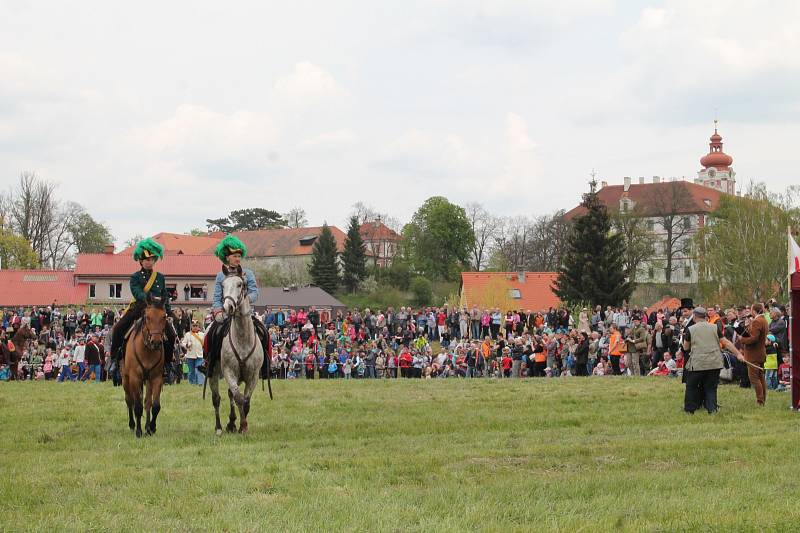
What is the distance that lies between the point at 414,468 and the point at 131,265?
85.7 meters

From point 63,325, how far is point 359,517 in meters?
43.4

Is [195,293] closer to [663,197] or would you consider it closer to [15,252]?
[15,252]

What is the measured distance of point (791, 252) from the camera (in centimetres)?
1653

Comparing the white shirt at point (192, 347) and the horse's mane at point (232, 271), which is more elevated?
the horse's mane at point (232, 271)

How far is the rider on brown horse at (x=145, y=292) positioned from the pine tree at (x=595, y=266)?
1966 inches

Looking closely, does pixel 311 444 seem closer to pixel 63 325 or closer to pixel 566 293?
pixel 63 325

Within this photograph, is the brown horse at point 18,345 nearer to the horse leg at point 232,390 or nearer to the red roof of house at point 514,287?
the horse leg at point 232,390

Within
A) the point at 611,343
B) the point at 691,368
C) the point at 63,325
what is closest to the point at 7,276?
the point at 63,325

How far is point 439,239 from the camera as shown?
112m

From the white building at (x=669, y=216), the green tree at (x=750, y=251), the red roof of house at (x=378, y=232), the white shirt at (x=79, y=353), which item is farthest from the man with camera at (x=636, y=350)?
the red roof of house at (x=378, y=232)

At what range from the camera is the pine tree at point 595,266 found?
62.5 metres

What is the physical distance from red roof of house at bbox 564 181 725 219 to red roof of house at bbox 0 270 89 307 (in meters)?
51.5

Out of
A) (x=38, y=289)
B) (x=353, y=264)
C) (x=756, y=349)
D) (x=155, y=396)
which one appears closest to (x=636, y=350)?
(x=756, y=349)

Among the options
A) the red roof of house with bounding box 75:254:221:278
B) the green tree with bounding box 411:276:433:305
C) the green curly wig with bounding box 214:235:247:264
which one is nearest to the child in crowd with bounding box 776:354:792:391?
the green curly wig with bounding box 214:235:247:264
